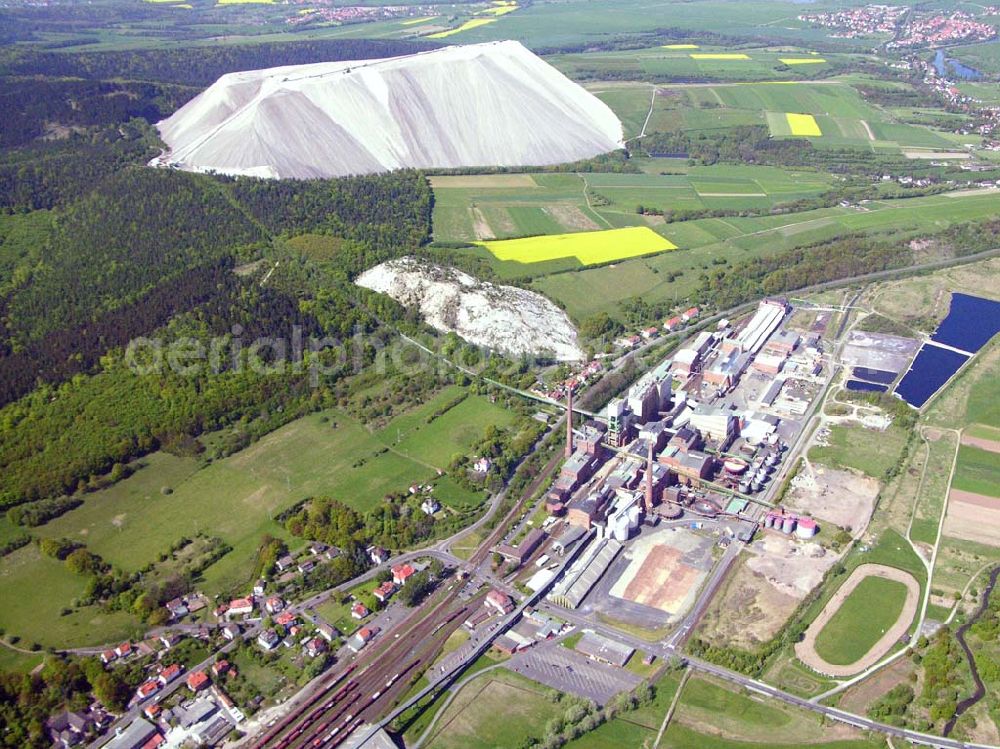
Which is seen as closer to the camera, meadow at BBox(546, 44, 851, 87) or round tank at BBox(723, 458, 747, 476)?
round tank at BBox(723, 458, 747, 476)

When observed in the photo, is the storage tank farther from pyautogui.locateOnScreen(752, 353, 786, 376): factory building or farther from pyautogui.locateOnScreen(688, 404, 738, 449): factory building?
pyautogui.locateOnScreen(752, 353, 786, 376): factory building

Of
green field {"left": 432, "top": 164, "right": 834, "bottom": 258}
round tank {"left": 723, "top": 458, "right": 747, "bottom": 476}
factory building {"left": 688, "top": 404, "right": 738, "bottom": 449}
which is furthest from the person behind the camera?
green field {"left": 432, "top": 164, "right": 834, "bottom": 258}

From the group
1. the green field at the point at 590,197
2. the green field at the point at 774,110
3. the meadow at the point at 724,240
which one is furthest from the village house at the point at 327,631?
the green field at the point at 774,110

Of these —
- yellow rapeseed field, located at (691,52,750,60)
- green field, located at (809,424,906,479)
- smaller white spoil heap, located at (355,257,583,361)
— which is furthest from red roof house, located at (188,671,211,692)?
yellow rapeseed field, located at (691,52,750,60)

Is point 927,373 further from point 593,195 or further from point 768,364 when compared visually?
point 593,195

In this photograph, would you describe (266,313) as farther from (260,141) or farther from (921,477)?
(921,477)

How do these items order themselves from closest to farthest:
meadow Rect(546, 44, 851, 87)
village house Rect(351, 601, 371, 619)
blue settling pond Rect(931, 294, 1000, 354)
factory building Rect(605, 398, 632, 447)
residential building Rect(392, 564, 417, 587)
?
village house Rect(351, 601, 371, 619) < residential building Rect(392, 564, 417, 587) < factory building Rect(605, 398, 632, 447) < blue settling pond Rect(931, 294, 1000, 354) < meadow Rect(546, 44, 851, 87)
